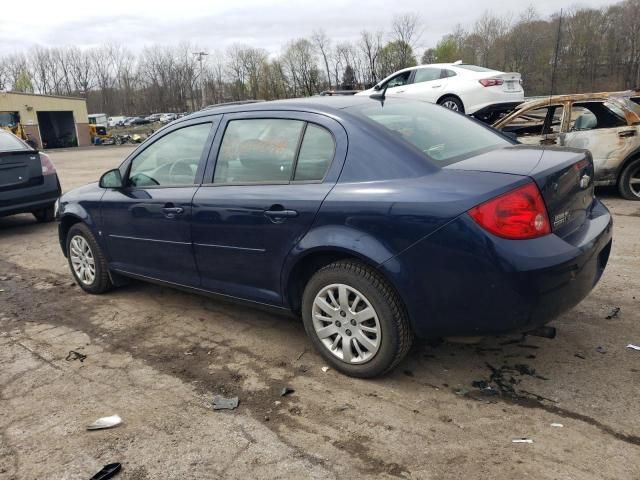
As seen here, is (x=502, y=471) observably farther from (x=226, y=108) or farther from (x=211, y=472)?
(x=226, y=108)

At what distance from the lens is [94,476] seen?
2479 millimetres

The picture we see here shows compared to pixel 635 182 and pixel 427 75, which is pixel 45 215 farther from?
pixel 635 182

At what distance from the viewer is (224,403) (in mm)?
3047

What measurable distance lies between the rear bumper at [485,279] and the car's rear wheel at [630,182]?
5.56 meters

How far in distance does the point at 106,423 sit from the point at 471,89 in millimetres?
10358

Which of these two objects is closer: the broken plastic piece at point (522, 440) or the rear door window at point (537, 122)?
the broken plastic piece at point (522, 440)

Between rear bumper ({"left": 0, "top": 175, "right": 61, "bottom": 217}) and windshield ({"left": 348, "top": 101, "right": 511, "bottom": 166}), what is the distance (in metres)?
6.44

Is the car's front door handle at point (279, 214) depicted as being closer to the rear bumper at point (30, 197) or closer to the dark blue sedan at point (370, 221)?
the dark blue sedan at point (370, 221)

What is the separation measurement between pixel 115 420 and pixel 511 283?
2239mm

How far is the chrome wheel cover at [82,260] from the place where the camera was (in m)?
5.01

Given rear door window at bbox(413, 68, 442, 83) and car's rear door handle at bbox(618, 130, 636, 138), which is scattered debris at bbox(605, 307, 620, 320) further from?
rear door window at bbox(413, 68, 442, 83)

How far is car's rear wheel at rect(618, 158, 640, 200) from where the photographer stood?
24.9ft

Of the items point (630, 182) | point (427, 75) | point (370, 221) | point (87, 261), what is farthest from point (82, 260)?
point (427, 75)

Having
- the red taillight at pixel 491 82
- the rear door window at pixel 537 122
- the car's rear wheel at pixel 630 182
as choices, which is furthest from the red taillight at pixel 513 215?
the red taillight at pixel 491 82
